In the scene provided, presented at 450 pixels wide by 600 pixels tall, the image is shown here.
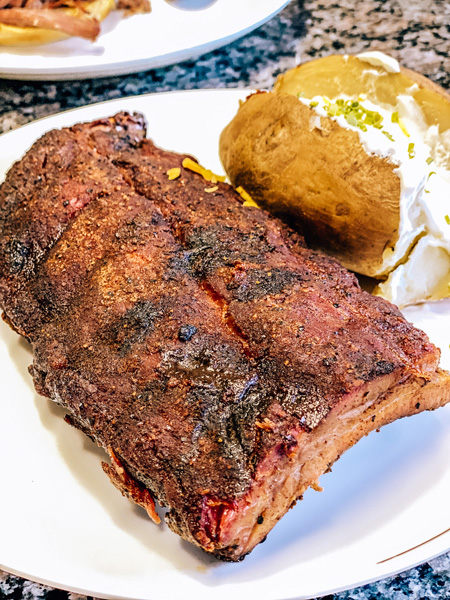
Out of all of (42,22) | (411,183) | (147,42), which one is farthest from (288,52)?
(411,183)

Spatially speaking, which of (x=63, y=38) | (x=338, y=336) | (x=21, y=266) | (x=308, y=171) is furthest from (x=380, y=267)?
(x=63, y=38)

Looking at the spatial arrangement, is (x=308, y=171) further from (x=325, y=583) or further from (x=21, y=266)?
(x=325, y=583)

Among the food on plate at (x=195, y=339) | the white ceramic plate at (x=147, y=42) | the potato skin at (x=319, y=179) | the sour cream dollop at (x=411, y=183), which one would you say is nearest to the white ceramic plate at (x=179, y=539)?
the food on plate at (x=195, y=339)

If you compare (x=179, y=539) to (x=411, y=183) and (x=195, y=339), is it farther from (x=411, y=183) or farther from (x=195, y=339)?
(x=411, y=183)

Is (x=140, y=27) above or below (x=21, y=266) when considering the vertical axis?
above

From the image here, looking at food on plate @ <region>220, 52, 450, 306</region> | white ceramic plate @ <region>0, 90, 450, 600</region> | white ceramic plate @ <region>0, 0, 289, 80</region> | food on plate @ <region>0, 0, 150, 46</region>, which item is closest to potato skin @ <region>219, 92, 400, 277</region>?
food on plate @ <region>220, 52, 450, 306</region>

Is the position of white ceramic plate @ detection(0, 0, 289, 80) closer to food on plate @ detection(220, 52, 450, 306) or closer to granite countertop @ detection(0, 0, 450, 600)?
granite countertop @ detection(0, 0, 450, 600)
